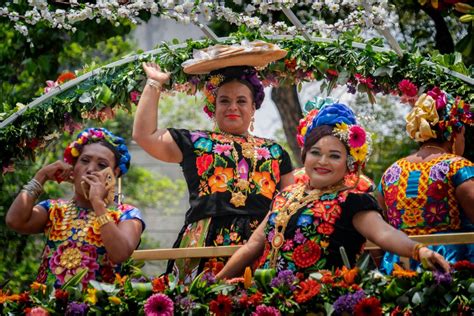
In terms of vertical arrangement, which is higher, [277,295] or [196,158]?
[196,158]

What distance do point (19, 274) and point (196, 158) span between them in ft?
19.5

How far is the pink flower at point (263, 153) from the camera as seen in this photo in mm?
6832

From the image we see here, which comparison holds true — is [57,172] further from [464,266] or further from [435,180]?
[464,266]

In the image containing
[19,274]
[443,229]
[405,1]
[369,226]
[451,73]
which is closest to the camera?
[369,226]

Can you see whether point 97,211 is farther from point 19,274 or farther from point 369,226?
point 19,274

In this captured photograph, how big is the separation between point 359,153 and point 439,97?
105 cm

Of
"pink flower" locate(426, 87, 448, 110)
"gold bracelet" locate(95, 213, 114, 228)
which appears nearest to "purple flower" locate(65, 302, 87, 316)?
"gold bracelet" locate(95, 213, 114, 228)

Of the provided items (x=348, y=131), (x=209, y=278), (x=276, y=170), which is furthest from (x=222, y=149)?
(x=209, y=278)

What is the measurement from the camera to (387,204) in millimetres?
6902

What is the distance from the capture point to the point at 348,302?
17.1ft

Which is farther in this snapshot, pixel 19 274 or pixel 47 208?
pixel 19 274

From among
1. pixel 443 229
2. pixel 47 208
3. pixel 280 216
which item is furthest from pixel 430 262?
pixel 47 208

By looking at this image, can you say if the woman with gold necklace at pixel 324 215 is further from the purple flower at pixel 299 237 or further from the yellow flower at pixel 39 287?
the yellow flower at pixel 39 287

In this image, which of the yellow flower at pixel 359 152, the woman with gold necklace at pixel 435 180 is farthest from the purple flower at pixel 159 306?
the woman with gold necklace at pixel 435 180
